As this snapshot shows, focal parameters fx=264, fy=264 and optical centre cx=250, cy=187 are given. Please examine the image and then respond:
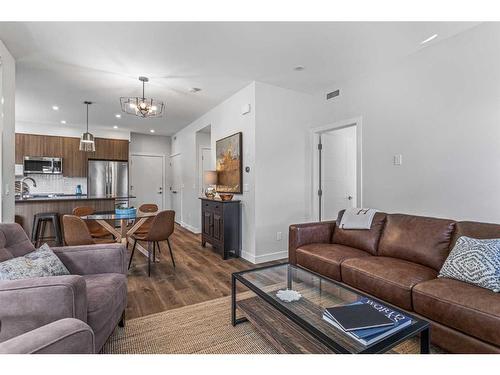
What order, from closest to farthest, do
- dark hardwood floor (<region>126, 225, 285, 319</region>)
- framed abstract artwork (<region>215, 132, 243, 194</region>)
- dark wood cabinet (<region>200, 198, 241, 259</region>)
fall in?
dark hardwood floor (<region>126, 225, 285, 319</region>) < dark wood cabinet (<region>200, 198, 241, 259</region>) < framed abstract artwork (<region>215, 132, 243, 194</region>)

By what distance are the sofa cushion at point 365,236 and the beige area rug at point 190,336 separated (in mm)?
1047

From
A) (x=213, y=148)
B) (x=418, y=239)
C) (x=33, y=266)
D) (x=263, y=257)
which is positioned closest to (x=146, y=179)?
(x=213, y=148)

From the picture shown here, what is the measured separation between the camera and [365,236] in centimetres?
285

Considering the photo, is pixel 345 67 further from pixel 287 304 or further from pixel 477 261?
pixel 287 304

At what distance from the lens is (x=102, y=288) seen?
66.8 inches

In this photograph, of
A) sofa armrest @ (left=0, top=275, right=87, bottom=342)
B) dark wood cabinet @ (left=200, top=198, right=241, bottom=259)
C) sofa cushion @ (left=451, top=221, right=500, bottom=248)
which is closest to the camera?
sofa armrest @ (left=0, top=275, right=87, bottom=342)

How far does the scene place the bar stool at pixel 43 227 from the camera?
4.50 meters

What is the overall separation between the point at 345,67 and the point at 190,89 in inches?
89.0

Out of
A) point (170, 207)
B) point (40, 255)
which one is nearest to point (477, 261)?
point (40, 255)

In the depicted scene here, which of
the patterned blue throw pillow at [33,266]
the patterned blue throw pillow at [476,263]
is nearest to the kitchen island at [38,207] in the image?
the patterned blue throw pillow at [33,266]

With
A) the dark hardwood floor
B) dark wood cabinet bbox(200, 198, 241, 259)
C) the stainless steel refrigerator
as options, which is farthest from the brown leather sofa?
the stainless steel refrigerator

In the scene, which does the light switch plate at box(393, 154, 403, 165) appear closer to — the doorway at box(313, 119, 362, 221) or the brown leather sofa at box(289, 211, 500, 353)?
the brown leather sofa at box(289, 211, 500, 353)

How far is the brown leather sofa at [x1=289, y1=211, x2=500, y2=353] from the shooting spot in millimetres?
1547

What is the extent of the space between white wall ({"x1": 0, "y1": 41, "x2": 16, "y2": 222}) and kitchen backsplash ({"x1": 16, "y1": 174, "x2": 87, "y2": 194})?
4.15 m
